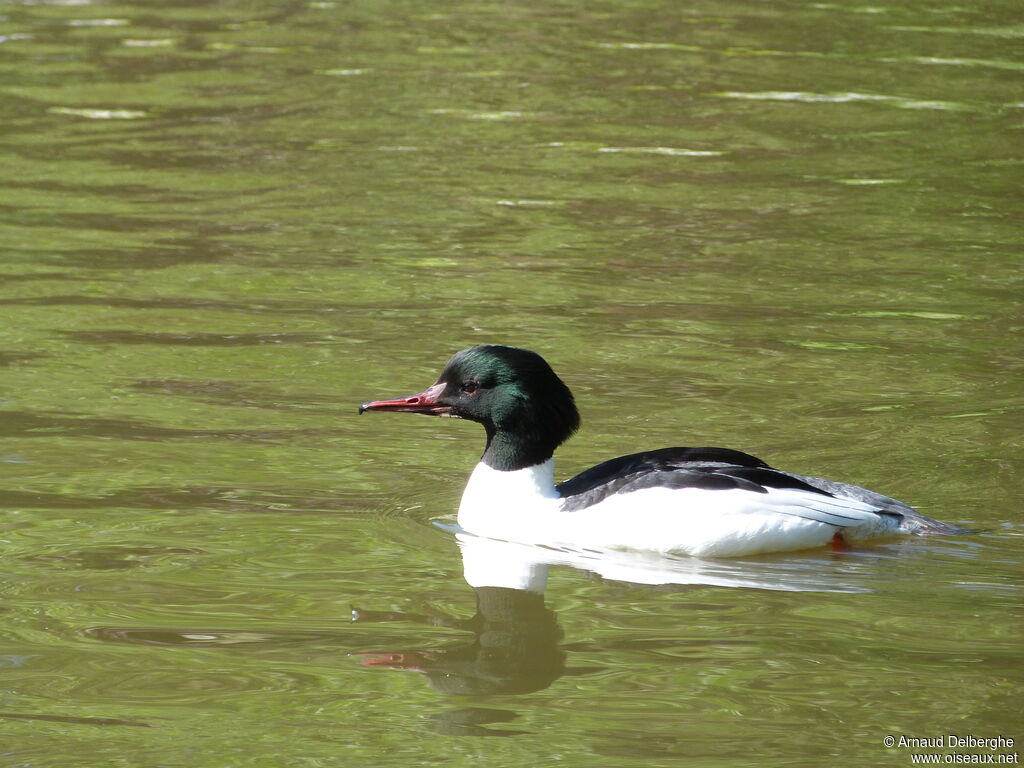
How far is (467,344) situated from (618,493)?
10.1 ft

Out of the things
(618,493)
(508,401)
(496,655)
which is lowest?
(496,655)

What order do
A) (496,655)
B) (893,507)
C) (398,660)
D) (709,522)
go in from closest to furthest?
(398,660) < (496,655) < (709,522) < (893,507)

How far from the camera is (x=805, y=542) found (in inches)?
284

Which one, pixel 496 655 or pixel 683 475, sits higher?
pixel 683 475

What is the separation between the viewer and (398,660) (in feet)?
19.3

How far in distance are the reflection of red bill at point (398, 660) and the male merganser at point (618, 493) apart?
1.45 m

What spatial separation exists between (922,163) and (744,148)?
1647 mm

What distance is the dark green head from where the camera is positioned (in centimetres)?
733

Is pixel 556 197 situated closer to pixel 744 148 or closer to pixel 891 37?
pixel 744 148

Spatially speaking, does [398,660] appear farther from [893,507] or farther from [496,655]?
Result: [893,507]

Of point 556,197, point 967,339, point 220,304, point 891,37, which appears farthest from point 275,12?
point 967,339

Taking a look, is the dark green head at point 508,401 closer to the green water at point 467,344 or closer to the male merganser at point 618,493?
the male merganser at point 618,493

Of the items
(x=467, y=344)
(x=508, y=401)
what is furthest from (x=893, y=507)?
(x=467, y=344)

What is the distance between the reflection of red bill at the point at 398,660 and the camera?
5816 mm
